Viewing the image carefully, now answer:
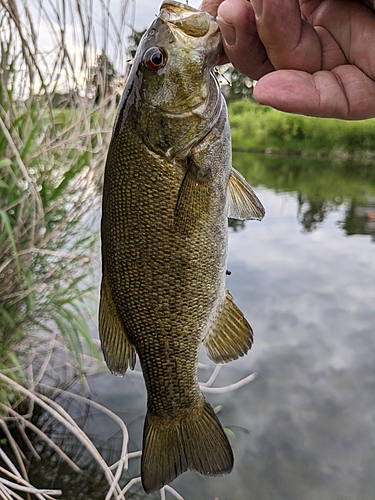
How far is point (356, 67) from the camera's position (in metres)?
1.63

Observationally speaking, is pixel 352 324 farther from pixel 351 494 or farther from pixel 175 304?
pixel 175 304

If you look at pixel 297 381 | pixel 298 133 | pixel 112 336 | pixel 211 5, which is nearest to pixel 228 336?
pixel 112 336

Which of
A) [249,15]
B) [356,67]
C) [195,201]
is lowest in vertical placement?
[195,201]

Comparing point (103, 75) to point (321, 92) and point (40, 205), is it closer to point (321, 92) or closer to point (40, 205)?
point (40, 205)

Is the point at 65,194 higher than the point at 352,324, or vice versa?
the point at 65,194

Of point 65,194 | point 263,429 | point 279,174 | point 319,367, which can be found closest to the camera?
point 65,194

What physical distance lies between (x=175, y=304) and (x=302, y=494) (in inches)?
149

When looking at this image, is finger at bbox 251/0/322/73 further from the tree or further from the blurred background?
the tree

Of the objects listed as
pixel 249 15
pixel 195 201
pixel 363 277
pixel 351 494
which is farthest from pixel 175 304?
pixel 363 277

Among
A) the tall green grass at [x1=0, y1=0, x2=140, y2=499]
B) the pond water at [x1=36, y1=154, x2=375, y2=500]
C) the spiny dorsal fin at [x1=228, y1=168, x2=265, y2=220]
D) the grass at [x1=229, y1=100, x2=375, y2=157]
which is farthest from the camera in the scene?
the grass at [x1=229, y1=100, x2=375, y2=157]

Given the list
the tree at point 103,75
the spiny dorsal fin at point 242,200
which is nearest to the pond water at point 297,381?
the tree at point 103,75

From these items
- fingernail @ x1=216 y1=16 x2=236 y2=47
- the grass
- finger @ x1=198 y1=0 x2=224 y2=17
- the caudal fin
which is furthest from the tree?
the grass

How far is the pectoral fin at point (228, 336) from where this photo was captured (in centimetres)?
156

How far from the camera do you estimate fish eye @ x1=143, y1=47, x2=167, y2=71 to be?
1357mm
